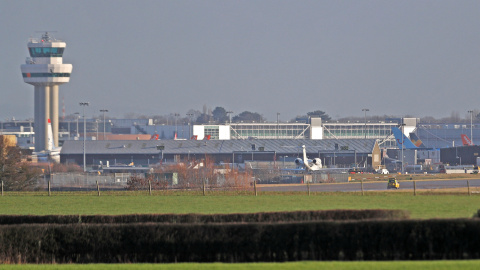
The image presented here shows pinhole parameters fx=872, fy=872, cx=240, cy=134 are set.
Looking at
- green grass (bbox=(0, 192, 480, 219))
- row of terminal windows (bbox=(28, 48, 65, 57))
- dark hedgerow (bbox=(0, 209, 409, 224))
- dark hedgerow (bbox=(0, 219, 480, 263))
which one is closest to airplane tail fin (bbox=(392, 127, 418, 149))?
row of terminal windows (bbox=(28, 48, 65, 57))

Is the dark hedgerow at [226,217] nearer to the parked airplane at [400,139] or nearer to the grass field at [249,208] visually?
the grass field at [249,208]

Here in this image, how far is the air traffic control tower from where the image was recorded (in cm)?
16150

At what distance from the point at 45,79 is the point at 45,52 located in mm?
7028

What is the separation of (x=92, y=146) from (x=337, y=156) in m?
41.6

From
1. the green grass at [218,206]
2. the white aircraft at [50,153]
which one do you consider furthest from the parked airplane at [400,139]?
the green grass at [218,206]

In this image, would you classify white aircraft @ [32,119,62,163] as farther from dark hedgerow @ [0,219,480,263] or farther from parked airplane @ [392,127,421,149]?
dark hedgerow @ [0,219,480,263]

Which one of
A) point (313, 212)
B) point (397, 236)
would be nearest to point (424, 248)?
point (397, 236)

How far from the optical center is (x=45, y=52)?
544ft

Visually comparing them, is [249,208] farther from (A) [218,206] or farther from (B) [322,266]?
(B) [322,266]

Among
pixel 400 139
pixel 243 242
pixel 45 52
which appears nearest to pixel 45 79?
pixel 45 52

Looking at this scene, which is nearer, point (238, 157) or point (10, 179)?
point (10, 179)

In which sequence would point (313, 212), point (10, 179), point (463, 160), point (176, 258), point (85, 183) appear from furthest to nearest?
point (463, 160)
point (85, 183)
point (10, 179)
point (313, 212)
point (176, 258)

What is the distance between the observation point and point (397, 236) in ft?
68.8

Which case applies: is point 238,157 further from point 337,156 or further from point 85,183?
point 85,183
